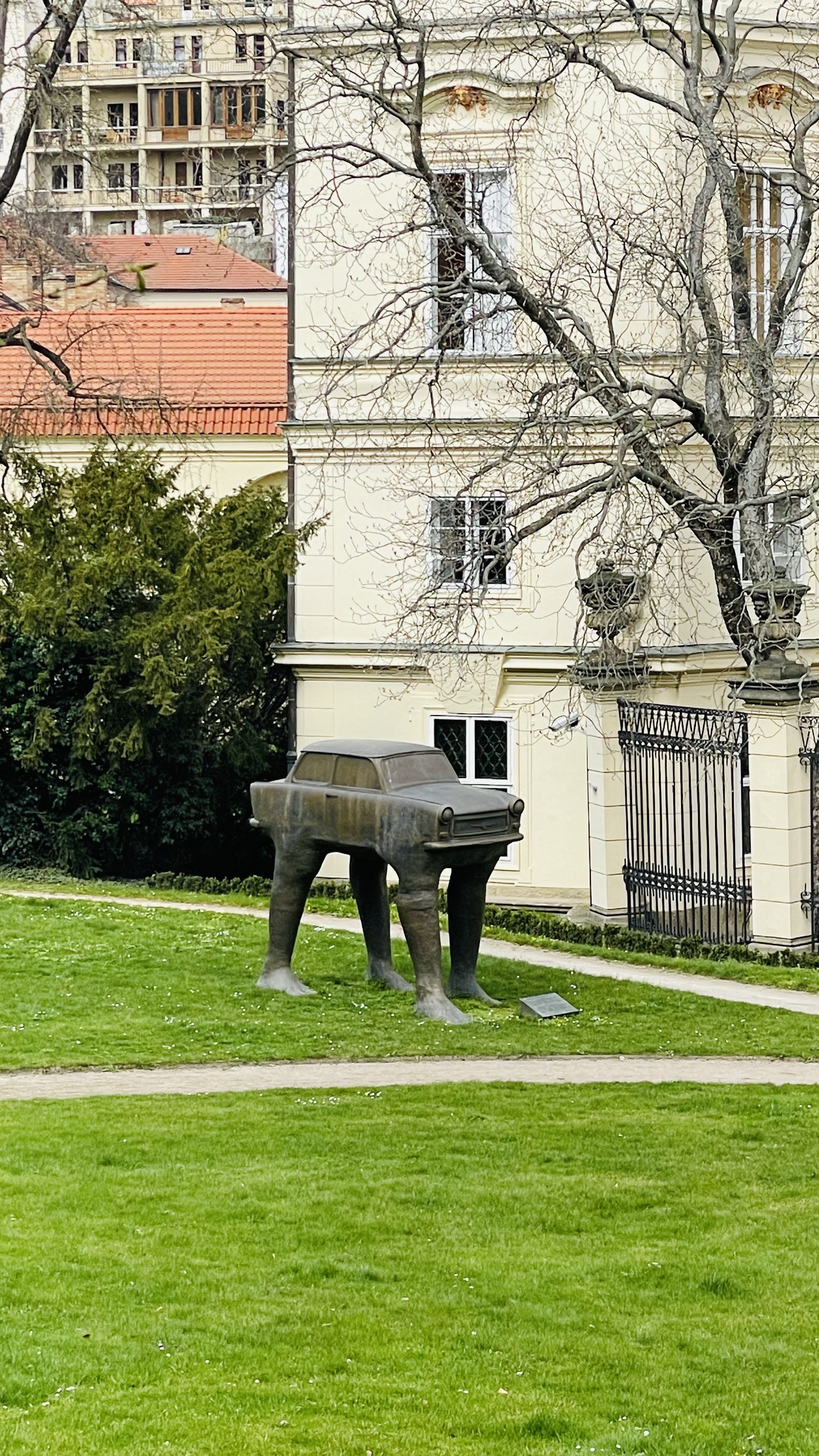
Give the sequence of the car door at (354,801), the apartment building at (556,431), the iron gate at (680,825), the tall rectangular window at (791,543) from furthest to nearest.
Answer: the tall rectangular window at (791,543), the apartment building at (556,431), the iron gate at (680,825), the car door at (354,801)

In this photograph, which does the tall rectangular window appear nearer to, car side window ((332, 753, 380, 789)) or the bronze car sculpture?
the bronze car sculpture

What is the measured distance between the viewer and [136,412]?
3075cm

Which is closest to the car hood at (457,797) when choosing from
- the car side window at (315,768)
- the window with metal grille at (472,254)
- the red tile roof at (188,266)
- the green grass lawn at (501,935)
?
the car side window at (315,768)

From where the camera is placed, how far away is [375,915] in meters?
15.2

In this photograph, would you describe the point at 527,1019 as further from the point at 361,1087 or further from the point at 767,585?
the point at 767,585

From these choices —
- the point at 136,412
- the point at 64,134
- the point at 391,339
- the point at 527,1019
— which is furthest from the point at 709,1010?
the point at 136,412

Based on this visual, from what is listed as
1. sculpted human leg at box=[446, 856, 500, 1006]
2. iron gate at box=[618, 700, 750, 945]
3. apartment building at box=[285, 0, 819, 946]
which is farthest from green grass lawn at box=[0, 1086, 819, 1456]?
apartment building at box=[285, 0, 819, 946]

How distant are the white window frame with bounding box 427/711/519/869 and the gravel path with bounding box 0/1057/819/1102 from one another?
10496mm

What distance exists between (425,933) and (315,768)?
60.6 inches

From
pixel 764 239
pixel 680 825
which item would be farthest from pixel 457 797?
pixel 764 239

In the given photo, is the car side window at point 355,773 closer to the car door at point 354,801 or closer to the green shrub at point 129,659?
the car door at point 354,801

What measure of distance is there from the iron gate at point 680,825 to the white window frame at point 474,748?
3317mm

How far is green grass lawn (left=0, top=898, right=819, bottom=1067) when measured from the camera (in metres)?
13.2

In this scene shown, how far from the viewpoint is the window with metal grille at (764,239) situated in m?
23.3
